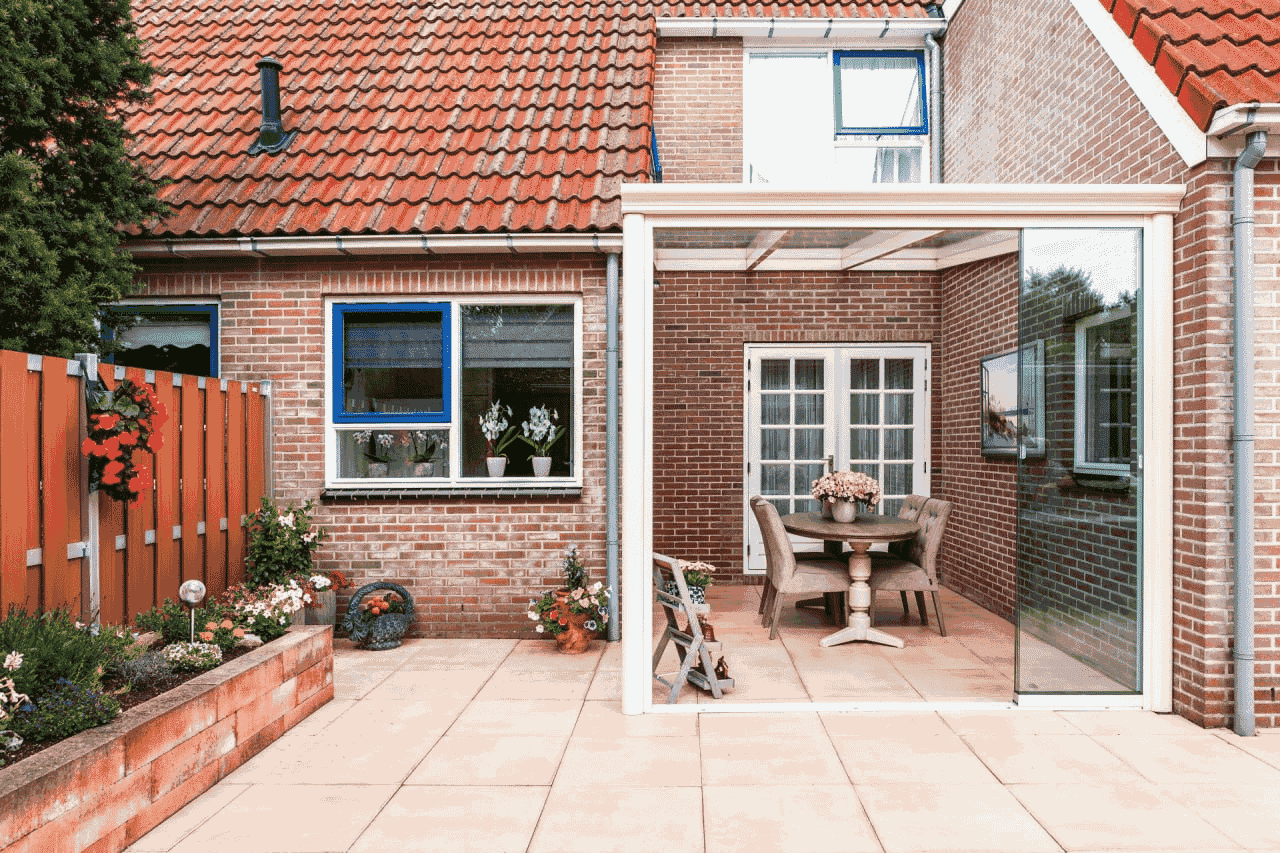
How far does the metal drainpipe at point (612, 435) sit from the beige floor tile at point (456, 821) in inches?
102

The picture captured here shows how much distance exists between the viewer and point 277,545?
19.5 feet

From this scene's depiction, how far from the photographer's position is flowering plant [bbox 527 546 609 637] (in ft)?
19.9

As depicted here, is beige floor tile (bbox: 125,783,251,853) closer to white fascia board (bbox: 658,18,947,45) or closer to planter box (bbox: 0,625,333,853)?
planter box (bbox: 0,625,333,853)

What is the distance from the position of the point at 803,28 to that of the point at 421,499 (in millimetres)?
6489

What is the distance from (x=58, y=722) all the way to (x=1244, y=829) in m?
4.66

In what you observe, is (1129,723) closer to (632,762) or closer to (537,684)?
(632,762)

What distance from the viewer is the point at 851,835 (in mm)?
3340

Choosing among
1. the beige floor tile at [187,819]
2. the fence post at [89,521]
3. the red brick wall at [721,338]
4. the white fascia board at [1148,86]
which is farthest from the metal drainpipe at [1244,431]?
the fence post at [89,521]

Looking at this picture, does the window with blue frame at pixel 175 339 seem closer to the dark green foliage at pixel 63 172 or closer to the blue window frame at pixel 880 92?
the dark green foliage at pixel 63 172

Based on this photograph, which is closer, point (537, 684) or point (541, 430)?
point (537, 684)

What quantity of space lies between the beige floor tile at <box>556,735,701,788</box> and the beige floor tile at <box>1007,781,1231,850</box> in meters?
1.48

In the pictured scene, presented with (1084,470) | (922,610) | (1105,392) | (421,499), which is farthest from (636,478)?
(922,610)

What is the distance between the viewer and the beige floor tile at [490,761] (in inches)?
154

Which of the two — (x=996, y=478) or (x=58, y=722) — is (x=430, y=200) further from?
(x=996, y=478)
